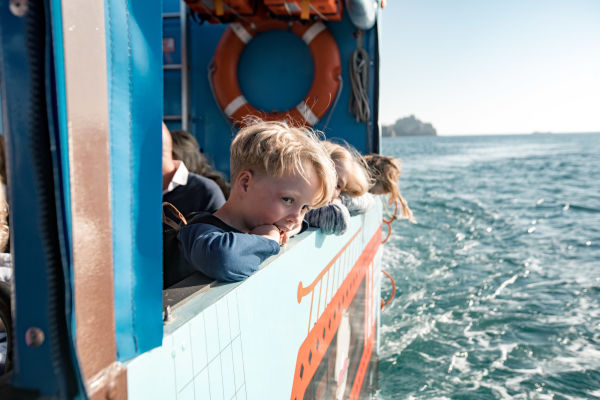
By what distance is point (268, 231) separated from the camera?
1.29 metres

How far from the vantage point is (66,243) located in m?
0.51

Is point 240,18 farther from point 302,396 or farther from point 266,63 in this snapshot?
point 302,396

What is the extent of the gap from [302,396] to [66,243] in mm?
1113

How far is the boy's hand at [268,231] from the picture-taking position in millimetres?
1277

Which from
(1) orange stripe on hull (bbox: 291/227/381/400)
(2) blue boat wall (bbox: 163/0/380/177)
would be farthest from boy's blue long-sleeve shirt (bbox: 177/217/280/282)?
(2) blue boat wall (bbox: 163/0/380/177)

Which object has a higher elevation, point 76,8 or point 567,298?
point 76,8

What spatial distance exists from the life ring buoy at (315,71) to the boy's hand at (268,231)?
237 centimetres

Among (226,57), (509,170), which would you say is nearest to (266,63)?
(226,57)

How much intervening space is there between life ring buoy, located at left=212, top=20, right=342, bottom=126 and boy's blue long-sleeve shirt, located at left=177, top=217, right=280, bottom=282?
251 centimetres

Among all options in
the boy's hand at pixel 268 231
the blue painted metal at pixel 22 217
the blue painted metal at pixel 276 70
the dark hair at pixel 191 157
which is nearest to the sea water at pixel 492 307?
the dark hair at pixel 191 157

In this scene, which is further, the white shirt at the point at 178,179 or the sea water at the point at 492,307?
the sea water at the point at 492,307

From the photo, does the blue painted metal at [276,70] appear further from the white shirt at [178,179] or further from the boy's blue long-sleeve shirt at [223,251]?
the boy's blue long-sleeve shirt at [223,251]

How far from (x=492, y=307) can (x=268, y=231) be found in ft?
13.2

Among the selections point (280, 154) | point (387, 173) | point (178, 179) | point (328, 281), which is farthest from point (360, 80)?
point (280, 154)
